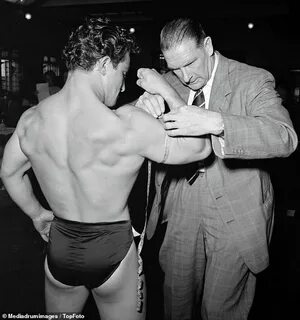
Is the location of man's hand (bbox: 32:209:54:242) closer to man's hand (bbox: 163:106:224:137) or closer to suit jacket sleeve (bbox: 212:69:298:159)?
man's hand (bbox: 163:106:224:137)

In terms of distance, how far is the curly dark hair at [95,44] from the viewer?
5.23ft

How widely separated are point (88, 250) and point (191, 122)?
77 centimetres

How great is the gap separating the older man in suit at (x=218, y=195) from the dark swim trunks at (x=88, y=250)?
0.64 m

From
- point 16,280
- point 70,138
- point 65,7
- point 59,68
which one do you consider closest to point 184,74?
point 70,138

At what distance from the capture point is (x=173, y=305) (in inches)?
98.0

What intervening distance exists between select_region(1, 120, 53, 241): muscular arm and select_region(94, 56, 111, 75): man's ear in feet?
1.68

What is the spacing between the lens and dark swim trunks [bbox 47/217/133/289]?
5.41 ft

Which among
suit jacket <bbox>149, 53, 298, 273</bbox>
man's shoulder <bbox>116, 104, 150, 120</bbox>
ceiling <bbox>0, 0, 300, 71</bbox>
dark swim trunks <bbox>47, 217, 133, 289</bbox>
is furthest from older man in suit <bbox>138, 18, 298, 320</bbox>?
ceiling <bbox>0, 0, 300, 71</bbox>

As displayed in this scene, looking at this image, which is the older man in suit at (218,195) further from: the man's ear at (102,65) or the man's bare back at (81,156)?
the man's bare back at (81,156)

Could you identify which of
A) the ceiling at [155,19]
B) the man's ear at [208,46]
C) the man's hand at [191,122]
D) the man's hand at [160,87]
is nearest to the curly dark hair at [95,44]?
the man's hand at [160,87]

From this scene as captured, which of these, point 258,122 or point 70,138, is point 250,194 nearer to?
point 258,122

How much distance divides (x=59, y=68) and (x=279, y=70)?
7.52m

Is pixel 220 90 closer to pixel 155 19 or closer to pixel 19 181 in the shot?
pixel 19 181

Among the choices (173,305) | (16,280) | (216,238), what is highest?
(216,238)
